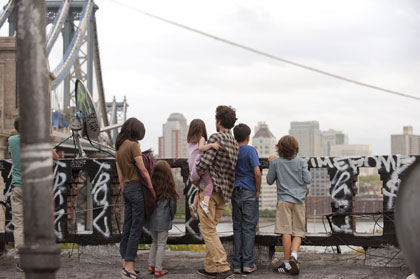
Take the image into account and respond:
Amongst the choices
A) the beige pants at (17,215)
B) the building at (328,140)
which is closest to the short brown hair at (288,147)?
the beige pants at (17,215)

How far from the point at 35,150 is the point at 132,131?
244cm

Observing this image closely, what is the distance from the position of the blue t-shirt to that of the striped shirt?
10cm

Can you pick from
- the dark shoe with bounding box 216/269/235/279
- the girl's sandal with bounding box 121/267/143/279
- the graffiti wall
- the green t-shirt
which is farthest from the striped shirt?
the green t-shirt

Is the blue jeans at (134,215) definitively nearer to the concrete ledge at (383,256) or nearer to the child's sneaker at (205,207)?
the child's sneaker at (205,207)

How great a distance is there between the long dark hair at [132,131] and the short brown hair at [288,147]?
4.60ft

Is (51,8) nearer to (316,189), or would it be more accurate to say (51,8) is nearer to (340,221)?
(316,189)

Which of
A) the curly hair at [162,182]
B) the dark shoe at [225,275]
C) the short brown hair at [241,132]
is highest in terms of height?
the short brown hair at [241,132]

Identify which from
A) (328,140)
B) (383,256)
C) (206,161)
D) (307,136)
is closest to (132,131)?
(206,161)

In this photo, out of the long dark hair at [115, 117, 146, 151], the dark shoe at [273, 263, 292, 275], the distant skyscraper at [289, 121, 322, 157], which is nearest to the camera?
the long dark hair at [115, 117, 146, 151]

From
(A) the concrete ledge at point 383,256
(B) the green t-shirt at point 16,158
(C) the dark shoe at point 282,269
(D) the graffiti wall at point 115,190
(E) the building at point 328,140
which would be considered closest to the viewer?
(C) the dark shoe at point 282,269

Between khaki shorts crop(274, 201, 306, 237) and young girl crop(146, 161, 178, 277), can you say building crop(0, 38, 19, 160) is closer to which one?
young girl crop(146, 161, 178, 277)

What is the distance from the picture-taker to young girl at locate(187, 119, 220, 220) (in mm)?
5605

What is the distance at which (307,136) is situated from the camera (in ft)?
561

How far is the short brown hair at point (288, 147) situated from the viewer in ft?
19.2
